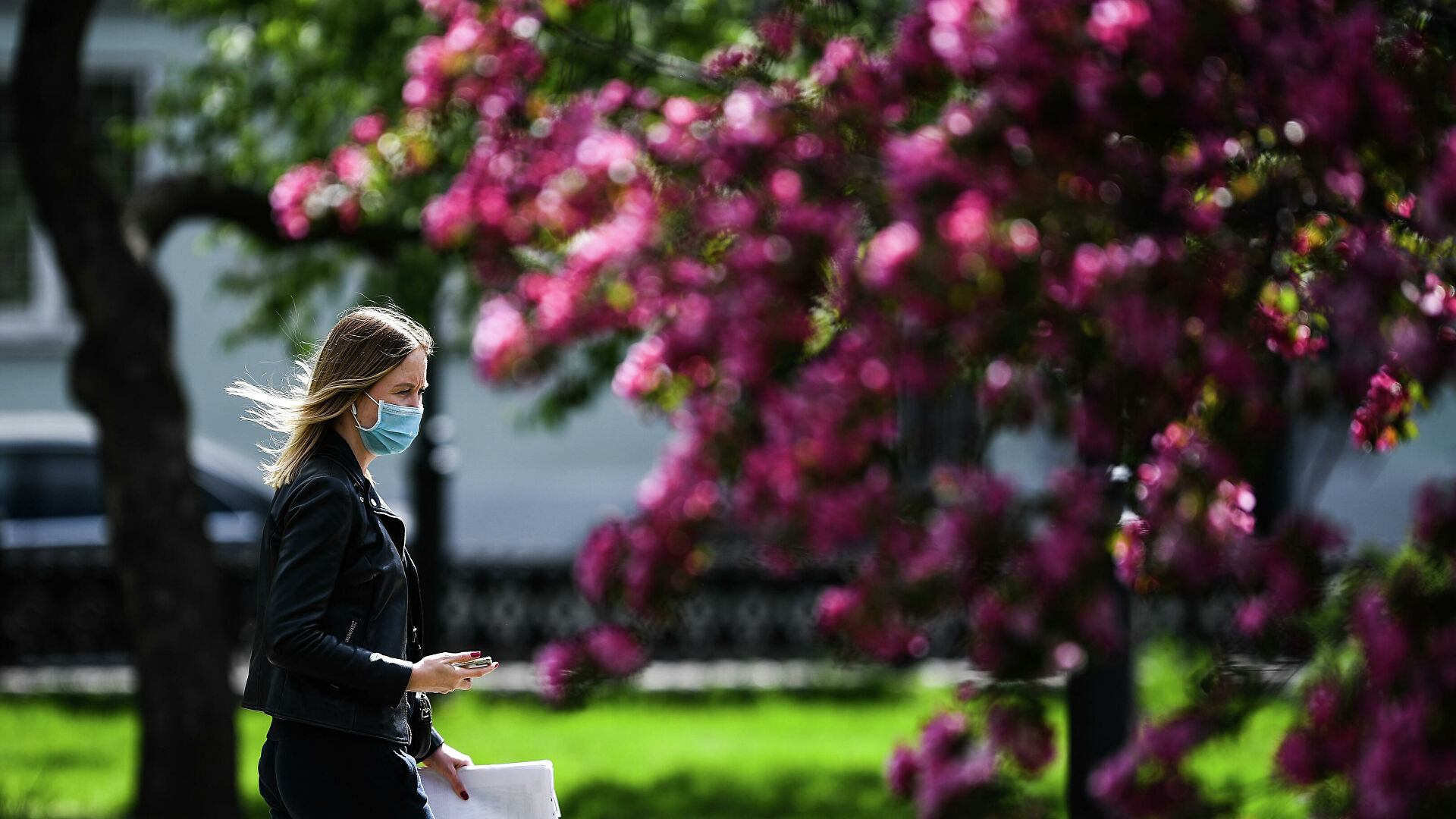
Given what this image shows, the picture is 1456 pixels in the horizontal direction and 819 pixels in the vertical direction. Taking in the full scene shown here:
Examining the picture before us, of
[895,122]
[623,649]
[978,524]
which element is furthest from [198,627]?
[978,524]

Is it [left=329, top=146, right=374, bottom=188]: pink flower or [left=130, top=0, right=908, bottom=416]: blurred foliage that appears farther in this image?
[left=130, top=0, right=908, bottom=416]: blurred foliage

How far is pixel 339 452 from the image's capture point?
9.22 feet

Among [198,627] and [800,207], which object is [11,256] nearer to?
[198,627]

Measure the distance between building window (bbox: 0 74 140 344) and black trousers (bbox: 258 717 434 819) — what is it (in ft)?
48.1

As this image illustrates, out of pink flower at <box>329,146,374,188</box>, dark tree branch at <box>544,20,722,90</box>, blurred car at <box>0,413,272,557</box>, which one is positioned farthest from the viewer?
blurred car at <box>0,413,272,557</box>

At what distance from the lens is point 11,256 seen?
17.0 meters

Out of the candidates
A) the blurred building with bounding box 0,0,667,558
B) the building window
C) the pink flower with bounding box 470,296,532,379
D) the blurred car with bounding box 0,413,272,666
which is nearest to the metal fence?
the blurred car with bounding box 0,413,272,666

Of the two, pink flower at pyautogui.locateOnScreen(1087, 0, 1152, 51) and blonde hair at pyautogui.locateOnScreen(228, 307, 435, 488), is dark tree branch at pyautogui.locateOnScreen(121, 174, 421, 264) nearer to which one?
blonde hair at pyautogui.locateOnScreen(228, 307, 435, 488)

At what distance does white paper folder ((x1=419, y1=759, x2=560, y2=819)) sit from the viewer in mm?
2918

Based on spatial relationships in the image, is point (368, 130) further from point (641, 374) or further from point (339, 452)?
point (339, 452)

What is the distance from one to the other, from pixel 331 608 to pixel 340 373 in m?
0.41

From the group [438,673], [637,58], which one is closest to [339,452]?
[438,673]

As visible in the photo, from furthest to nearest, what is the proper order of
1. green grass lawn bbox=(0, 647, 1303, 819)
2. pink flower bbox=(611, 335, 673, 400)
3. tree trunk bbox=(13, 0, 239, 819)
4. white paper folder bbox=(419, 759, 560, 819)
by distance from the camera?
green grass lawn bbox=(0, 647, 1303, 819) < tree trunk bbox=(13, 0, 239, 819) < pink flower bbox=(611, 335, 673, 400) < white paper folder bbox=(419, 759, 560, 819)

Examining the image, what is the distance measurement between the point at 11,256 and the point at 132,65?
2458 millimetres
